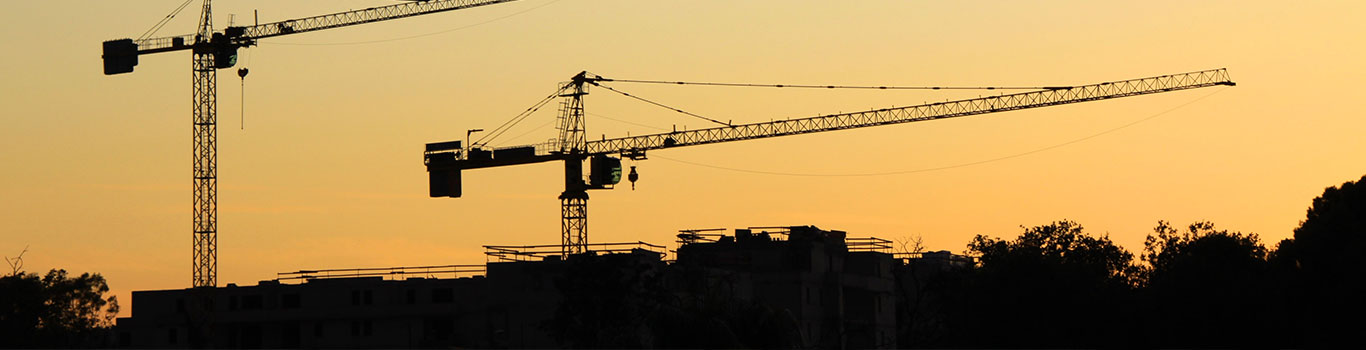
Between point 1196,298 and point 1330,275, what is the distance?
25.6ft

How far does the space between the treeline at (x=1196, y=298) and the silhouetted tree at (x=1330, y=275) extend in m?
0.06

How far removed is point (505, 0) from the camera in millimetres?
199625

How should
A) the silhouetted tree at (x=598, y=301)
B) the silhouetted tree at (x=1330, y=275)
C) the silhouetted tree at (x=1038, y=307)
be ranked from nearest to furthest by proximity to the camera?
1. the silhouetted tree at (x=598, y=301)
2. the silhouetted tree at (x=1330, y=275)
3. the silhouetted tree at (x=1038, y=307)

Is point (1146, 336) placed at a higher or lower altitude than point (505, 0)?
lower

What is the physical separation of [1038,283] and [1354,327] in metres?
23.9

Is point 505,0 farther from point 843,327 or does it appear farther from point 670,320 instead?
point 670,320

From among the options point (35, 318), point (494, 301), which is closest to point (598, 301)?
point (494, 301)

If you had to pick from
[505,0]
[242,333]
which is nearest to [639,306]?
[242,333]

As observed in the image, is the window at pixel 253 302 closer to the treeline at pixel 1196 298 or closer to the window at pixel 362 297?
the window at pixel 362 297

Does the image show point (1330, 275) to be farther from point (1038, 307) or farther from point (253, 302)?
point (253, 302)

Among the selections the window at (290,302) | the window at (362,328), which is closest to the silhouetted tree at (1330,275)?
the window at (362,328)

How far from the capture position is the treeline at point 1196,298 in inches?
4658

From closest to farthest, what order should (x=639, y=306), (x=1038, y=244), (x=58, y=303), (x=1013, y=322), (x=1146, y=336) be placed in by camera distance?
(x=639, y=306) → (x=1146, y=336) → (x=1013, y=322) → (x=1038, y=244) → (x=58, y=303)

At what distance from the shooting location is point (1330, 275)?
392 feet
